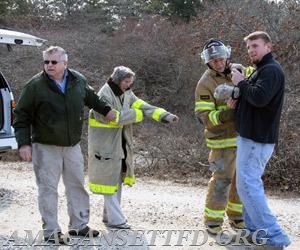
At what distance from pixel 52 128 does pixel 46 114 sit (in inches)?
5.7

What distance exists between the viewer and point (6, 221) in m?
6.10

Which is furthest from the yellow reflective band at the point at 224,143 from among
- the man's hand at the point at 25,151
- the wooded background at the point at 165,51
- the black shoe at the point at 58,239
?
the wooded background at the point at 165,51

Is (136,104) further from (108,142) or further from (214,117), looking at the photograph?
(214,117)

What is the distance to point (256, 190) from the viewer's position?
493cm

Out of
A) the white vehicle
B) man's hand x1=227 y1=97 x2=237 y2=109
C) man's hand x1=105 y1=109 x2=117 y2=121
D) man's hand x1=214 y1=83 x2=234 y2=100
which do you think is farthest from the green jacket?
the white vehicle

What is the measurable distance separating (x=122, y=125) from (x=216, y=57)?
122cm

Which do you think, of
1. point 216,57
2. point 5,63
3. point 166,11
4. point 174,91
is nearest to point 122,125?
point 216,57

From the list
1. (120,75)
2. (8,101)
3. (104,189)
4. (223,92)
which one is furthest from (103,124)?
(8,101)

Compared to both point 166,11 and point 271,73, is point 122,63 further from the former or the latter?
point 271,73

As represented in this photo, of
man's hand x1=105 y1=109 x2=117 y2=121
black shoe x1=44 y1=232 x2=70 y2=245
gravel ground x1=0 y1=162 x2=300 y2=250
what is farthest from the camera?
man's hand x1=105 y1=109 x2=117 y2=121

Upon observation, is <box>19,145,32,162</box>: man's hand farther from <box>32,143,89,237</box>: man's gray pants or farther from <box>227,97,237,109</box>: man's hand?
<box>227,97,237,109</box>: man's hand

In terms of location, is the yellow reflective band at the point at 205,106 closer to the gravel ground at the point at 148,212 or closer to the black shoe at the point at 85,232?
the gravel ground at the point at 148,212

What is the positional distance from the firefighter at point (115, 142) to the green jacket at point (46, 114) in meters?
0.48

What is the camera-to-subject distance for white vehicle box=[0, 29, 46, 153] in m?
7.10
